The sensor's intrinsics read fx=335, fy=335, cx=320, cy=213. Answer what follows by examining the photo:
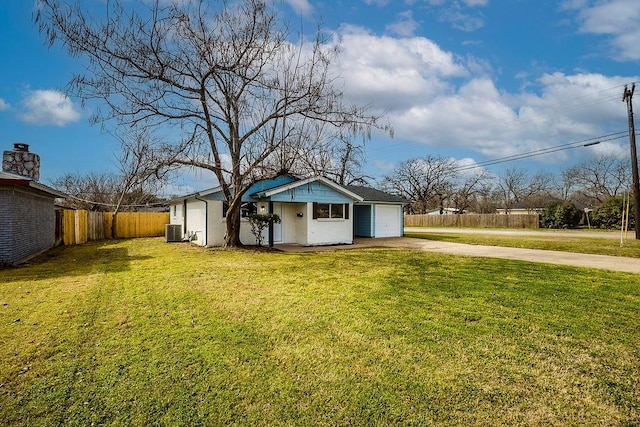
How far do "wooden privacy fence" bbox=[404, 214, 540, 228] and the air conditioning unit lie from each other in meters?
27.5

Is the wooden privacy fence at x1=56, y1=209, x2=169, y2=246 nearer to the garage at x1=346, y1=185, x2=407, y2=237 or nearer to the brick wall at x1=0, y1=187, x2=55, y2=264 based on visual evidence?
the brick wall at x1=0, y1=187, x2=55, y2=264

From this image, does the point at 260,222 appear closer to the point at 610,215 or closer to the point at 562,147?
the point at 562,147

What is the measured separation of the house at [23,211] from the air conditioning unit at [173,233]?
14.3 ft

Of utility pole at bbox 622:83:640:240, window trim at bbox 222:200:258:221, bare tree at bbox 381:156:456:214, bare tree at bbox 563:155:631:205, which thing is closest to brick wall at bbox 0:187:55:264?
window trim at bbox 222:200:258:221

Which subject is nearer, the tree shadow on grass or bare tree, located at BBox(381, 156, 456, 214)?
the tree shadow on grass

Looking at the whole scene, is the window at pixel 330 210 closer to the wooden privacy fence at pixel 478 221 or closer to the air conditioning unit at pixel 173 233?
the air conditioning unit at pixel 173 233

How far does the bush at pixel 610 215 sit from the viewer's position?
82.5 ft

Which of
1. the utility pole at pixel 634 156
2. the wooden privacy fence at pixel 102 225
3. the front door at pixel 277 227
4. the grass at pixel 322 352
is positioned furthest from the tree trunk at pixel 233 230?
the utility pole at pixel 634 156

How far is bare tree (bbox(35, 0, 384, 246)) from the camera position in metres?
10.2

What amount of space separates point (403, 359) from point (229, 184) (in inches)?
433

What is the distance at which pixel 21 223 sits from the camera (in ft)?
31.4

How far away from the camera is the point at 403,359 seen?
3.33 meters

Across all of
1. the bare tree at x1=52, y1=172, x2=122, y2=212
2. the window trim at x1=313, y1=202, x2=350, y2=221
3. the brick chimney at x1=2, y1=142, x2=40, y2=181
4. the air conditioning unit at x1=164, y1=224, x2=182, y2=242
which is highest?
the bare tree at x1=52, y1=172, x2=122, y2=212

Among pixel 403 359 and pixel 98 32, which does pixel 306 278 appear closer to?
pixel 403 359
